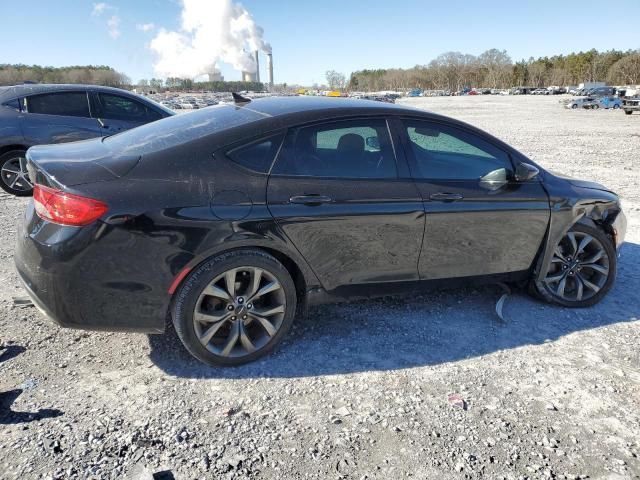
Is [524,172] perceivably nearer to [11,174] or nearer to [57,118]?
[57,118]

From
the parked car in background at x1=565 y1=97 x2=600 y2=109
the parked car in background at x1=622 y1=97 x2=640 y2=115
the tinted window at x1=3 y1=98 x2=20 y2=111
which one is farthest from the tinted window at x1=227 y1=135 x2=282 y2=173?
the parked car in background at x1=565 y1=97 x2=600 y2=109

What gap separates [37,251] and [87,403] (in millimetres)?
903

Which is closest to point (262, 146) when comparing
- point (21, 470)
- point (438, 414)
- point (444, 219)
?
point (444, 219)

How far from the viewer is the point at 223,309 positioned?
304 centimetres

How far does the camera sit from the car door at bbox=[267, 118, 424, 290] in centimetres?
308

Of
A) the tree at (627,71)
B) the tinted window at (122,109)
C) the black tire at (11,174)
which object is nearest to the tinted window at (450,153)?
the tinted window at (122,109)

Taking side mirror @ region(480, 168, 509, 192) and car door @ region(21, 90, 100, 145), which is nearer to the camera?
side mirror @ region(480, 168, 509, 192)

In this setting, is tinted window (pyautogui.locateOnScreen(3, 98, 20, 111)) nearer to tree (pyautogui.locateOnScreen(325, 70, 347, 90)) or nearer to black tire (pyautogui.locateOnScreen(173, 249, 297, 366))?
black tire (pyautogui.locateOnScreen(173, 249, 297, 366))

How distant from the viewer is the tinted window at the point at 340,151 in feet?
10.3

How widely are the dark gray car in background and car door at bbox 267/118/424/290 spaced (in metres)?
5.60

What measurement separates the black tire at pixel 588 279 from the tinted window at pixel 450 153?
3.08 ft

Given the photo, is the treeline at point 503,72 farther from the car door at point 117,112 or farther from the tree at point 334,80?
the car door at point 117,112

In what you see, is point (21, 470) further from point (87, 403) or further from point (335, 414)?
point (335, 414)

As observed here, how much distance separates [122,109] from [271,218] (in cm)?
609
